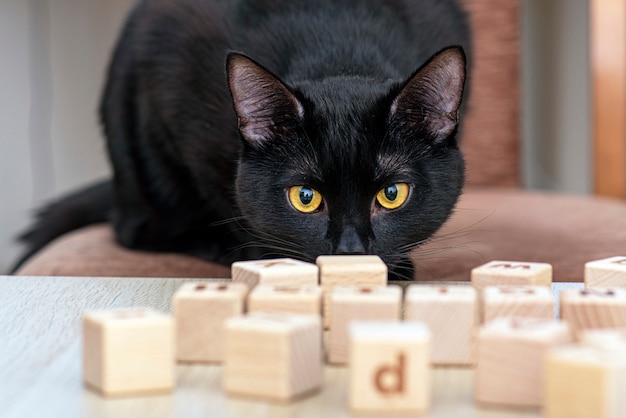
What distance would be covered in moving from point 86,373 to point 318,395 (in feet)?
0.56

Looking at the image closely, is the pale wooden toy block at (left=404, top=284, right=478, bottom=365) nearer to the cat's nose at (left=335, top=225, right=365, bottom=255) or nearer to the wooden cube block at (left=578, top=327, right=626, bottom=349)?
the wooden cube block at (left=578, top=327, right=626, bottom=349)

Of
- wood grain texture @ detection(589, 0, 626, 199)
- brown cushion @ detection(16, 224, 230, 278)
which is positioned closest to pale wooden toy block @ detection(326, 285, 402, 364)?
brown cushion @ detection(16, 224, 230, 278)

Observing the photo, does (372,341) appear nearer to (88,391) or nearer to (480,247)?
(88,391)

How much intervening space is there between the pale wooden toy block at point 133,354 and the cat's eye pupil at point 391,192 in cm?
66

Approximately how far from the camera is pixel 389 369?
1.95 feet

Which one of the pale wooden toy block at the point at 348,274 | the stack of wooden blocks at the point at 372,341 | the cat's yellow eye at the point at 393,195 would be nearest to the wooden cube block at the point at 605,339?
the stack of wooden blocks at the point at 372,341

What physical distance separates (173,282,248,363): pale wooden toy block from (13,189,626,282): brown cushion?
0.71 m

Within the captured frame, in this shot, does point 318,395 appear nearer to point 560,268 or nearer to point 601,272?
point 601,272

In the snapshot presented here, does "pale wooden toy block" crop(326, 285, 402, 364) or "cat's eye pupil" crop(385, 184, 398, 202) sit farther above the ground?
"cat's eye pupil" crop(385, 184, 398, 202)

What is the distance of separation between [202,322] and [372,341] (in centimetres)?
18

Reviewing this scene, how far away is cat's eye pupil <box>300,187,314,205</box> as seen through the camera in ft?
A: 4.17

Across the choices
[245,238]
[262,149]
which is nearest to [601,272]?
[262,149]

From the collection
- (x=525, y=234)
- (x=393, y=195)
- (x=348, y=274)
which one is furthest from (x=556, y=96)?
(x=348, y=274)

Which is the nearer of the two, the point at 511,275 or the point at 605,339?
the point at 605,339
